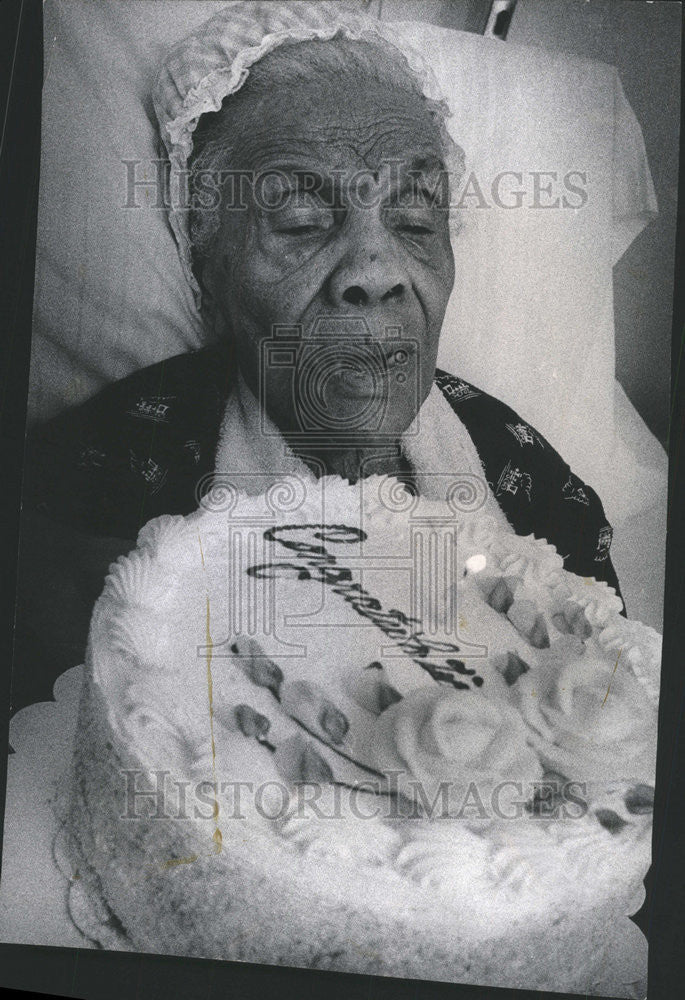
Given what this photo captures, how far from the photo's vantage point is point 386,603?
217 centimetres

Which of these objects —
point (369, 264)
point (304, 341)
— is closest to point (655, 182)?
point (369, 264)

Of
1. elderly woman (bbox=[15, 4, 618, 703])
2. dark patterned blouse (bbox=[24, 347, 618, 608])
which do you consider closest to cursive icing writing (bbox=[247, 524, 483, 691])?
elderly woman (bbox=[15, 4, 618, 703])

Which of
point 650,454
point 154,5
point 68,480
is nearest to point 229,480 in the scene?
point 68,480

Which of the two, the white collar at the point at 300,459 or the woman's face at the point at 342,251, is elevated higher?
the woman's face at the point at 342,251

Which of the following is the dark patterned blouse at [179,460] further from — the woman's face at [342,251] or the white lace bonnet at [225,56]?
the white lace bonnet at [225,56]

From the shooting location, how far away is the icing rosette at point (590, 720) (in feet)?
6.94

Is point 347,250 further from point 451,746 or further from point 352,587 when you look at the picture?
point 451,746

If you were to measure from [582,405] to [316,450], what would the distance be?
564 millimetres

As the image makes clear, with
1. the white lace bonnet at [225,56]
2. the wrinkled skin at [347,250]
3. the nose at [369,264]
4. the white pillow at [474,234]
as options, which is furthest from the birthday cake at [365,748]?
the white lace bonnet at [225,56]

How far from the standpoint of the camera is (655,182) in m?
2.20

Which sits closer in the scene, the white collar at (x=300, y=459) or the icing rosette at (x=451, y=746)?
the icing rosette at (x=451, y=746)

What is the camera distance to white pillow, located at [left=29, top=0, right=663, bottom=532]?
7.24 ft

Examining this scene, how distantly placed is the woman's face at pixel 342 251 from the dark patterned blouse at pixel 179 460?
4.6 inches

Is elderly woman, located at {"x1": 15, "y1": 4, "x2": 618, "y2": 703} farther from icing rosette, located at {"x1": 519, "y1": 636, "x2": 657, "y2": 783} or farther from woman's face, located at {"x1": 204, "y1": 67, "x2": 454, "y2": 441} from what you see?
icing rosette, located at {"x1": 519, "y1": 636, "x2": 657, "y2": 783}
